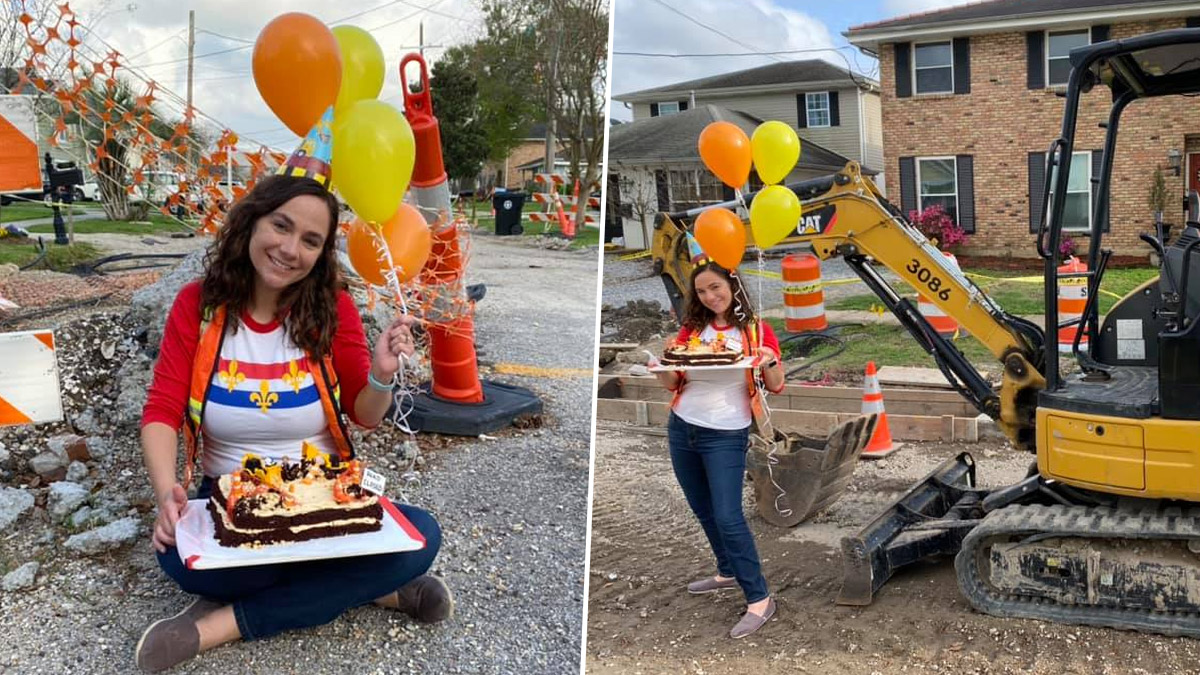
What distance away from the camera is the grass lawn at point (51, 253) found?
10039mm

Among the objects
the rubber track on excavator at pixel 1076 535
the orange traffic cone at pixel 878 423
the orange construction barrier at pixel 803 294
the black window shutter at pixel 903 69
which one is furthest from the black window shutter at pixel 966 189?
the rubber track on excavator at pixel 1076 535

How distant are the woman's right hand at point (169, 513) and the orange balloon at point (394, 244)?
1093mm

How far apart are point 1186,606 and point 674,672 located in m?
2.00

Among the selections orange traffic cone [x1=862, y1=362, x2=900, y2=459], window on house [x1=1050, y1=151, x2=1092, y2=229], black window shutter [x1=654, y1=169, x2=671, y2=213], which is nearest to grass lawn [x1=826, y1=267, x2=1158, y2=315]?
window on house [x1=1050, y1=151, x2=1092, y2=229]

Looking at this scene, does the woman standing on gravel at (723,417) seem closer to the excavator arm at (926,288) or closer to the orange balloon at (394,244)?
the orange balloon at (394,244)

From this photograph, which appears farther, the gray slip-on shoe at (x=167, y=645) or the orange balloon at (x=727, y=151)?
the orange balloon at (x=727, y=151)

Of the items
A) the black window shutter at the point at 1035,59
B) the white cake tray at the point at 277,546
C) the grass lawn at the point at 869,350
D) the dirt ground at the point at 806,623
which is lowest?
the dirt ground at the point at 806,623

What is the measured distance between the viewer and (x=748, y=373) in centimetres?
433

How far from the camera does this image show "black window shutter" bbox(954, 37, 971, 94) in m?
20.3

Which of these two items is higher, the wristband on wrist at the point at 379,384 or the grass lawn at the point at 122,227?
the grass lawn at the point at 122,227

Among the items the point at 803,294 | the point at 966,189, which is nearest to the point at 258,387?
the point at 803,294

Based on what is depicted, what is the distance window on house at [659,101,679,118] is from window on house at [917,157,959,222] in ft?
41.4

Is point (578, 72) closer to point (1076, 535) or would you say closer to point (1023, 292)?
point (1023, 292)

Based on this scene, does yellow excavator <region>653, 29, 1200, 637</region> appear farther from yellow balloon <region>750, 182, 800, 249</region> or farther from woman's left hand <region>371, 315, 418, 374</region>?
woman's left hand <region>371, 315, 418, 374</region>
